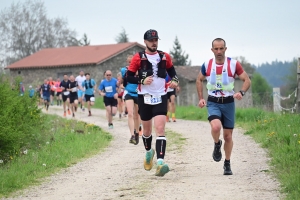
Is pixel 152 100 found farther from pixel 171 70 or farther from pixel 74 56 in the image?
pixel 74 56

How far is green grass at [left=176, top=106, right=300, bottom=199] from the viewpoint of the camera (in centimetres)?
874

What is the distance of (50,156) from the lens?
1335cm

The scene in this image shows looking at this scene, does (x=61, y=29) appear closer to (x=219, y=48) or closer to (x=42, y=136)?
(x=42, y=136)

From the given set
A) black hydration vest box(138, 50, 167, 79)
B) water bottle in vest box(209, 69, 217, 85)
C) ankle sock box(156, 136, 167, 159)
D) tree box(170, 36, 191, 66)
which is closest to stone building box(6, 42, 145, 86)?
tree box(170, 36, 191, 66)

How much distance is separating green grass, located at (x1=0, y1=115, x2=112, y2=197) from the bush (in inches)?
10.1

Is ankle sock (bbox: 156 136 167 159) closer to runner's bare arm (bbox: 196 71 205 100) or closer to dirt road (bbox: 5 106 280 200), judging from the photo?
dirt road (bbox: 5 106 280 200)

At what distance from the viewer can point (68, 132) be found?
18578mm

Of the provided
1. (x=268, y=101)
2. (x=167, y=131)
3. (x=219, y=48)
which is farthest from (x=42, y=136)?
(x=268, y=101)

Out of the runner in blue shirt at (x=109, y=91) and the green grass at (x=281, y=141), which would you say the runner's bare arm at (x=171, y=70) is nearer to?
the green grass at (x=281, y=141)


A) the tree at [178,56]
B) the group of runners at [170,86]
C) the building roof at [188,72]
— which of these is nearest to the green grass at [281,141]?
the group of runners at [170,86]

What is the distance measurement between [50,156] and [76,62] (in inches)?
2147

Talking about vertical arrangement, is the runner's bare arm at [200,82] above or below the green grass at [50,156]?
above

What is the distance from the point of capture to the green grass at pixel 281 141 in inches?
344

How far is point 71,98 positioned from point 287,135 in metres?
16.7
